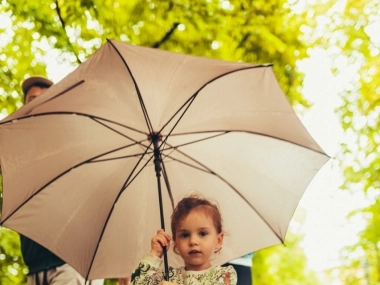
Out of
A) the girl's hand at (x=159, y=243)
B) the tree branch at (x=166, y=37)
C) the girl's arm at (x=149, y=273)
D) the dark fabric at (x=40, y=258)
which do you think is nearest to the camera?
the girl's arm at (x=149, y=273)

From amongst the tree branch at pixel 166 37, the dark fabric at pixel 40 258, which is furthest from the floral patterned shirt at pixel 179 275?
the tree branch at pixel 166 37

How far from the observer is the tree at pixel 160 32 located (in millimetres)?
4383

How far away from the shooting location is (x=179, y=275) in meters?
2.22

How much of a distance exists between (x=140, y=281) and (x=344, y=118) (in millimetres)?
4309

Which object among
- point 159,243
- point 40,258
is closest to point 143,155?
point 159,243

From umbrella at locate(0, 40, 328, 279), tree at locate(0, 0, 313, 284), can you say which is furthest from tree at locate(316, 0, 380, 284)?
umbrella at locate(0, 40, 328, 279)

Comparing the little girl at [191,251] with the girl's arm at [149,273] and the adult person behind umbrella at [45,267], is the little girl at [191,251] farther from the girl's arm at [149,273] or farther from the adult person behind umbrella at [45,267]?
the adult person behind umbrella at [45,267]

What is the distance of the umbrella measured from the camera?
7.04ft

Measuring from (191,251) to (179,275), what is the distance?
0.16 meters

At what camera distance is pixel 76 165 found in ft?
8.00

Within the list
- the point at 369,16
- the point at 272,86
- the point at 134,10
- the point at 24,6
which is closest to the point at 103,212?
the point at 272,86

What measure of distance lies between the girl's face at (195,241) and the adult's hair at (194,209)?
0.11 ft

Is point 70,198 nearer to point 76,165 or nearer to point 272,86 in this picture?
point 76,165

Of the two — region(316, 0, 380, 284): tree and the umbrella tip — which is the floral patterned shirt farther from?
region(316, 0, 380, 284): tree
